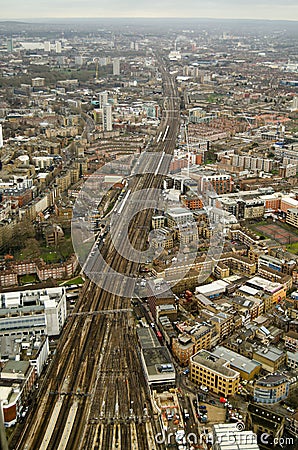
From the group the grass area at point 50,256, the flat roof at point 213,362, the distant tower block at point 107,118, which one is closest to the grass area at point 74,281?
the grass area at point 50,256

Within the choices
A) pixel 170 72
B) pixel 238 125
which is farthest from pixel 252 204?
pixel 170 72

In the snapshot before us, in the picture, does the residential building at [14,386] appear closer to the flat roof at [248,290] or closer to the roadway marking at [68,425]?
the roadway marking at [68,425]

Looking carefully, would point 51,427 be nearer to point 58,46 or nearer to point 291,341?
point 291,341

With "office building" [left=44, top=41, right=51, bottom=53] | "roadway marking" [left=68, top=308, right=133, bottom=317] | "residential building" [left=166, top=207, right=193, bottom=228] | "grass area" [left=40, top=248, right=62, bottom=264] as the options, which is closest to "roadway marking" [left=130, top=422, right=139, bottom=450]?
"roadway marking" [left=68, top=308, right=133, bottom=317]

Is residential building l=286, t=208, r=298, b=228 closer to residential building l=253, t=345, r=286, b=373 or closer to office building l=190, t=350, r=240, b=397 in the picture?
residential building l=253, t=345, r=286, b=373

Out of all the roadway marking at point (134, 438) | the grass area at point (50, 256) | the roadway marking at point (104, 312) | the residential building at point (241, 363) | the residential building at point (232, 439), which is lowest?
the grass area at point (50, 256)

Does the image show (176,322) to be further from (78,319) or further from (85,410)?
(85,410)

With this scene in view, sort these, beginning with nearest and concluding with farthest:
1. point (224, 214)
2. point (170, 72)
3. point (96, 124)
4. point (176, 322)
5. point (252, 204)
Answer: point (176, 322) < point (224, 214) < point (252, 204) < point (96, 124) < point (170, 72)
